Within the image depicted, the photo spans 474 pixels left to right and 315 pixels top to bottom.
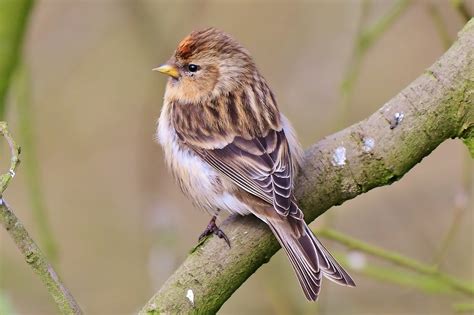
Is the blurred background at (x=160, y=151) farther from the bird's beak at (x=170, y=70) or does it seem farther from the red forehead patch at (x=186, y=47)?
the red forehead patch at (x=186, y=47)

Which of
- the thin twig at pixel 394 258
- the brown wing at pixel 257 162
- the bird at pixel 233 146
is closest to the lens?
the bird at pixel 233 146

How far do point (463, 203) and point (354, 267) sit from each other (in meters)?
0.69

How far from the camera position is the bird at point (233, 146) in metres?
3.75

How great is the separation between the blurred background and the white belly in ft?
3.07

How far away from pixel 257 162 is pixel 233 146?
0.16 metres

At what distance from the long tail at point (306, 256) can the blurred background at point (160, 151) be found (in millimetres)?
1039

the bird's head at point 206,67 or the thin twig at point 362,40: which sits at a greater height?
the bird's head at point 206,67

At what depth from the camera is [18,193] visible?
855 cm

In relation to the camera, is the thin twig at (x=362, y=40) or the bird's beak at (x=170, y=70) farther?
the thin twig at (x=362, y=40)

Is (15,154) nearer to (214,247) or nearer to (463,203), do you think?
(214,247)

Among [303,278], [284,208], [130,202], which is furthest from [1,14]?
[130,202]

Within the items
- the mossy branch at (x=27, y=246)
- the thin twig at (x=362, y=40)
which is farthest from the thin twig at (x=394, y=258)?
the mossy branch at (x=27, y=246)

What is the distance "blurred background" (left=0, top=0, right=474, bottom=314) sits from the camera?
5.81 metres

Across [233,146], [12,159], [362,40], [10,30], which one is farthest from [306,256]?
[362,40]
